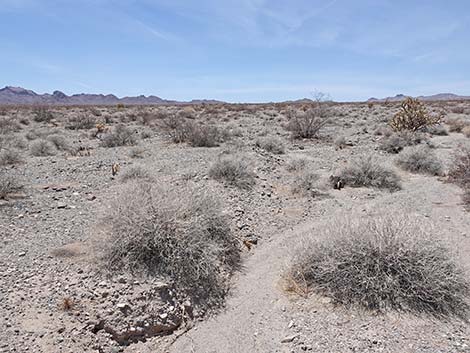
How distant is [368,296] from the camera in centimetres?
451

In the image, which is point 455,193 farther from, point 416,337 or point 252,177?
point 416,337

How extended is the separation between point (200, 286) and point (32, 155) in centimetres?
1031

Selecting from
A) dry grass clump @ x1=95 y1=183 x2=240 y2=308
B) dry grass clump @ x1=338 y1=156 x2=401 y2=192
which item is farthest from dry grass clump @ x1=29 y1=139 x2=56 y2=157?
dry grass clump @ x1=338 y1=156 x2=401 y2=192

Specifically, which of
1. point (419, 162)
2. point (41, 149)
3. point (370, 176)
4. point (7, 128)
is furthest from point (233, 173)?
point (7, 128)

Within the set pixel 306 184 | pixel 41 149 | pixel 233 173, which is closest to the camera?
pixel 233 173

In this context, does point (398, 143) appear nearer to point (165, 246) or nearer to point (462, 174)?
point (462, 174)

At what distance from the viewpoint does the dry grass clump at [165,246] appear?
5.01 meters

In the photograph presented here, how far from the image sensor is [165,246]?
16.8 ft

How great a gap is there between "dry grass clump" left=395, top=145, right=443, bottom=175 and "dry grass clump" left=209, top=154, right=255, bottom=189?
18.1 ft

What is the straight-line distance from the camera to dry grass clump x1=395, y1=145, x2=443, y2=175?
11633 millimetres

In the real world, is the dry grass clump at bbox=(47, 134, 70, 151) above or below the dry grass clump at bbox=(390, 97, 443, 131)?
below

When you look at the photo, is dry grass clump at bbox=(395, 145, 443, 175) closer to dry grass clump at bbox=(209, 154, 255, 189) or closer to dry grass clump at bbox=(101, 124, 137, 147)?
dry grass clump at bbox=(209, 154, 255, 189)

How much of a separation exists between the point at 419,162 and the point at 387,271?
8.37 metres

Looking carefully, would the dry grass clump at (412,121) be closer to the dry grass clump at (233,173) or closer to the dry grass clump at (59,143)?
the dry grass clump at (233,173)
